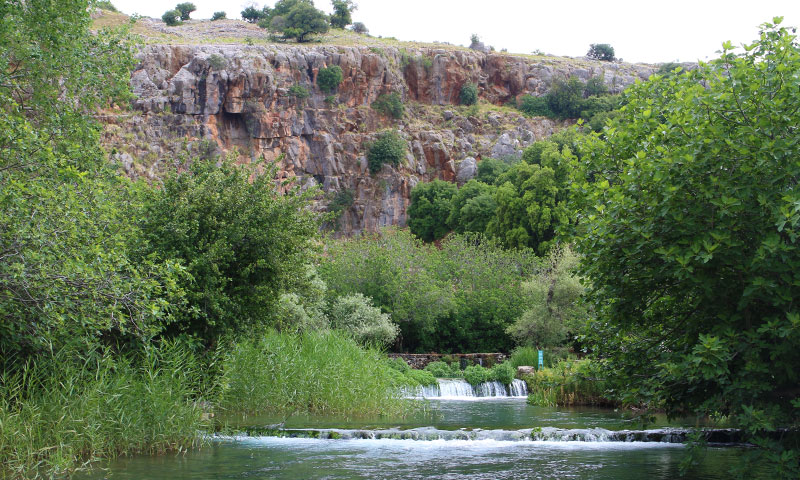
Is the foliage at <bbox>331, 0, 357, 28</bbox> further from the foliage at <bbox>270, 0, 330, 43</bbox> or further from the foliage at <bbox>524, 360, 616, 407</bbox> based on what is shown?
the foliage at <bbox>524, 360, 616, 407</bbox>

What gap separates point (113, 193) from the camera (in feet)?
53.4

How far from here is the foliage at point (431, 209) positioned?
2682 inches

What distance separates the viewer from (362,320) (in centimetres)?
3073

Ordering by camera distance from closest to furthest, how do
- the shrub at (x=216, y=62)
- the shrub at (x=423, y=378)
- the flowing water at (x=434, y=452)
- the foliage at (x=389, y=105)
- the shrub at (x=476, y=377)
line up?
the flowing water at (x=434, y=452)
the shrub at (x=423, y=378)
the shrub at (x=476, y=377)
the shrub at (x=216, y=62)
the foliage at (x=389, y=105)

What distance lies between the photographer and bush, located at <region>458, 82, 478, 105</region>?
270 ft

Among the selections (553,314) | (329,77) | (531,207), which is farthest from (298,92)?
(553,314)

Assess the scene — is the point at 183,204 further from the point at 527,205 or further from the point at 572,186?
the point at 527,205

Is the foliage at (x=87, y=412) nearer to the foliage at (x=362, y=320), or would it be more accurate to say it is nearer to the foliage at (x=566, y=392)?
the foliage at (x=566, y=392)

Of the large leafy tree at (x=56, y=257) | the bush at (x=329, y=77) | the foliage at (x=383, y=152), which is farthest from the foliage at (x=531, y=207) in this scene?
the large leafy tree at (x=56, y=257)

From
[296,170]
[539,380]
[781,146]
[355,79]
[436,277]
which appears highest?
[355,79]

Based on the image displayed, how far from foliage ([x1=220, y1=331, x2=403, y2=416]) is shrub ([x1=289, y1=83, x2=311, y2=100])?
2135 inches

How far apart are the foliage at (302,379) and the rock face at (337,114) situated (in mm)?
40850

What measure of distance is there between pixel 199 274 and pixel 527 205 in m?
39.4

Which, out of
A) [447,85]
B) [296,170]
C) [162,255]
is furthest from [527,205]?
[162,255]
